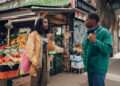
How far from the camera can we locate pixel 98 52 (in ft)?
17.2

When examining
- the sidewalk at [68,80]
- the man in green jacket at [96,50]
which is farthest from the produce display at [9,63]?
the sidewalk at [68,80]

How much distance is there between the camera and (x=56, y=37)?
14.8m

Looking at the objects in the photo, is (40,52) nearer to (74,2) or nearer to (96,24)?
(96,24)

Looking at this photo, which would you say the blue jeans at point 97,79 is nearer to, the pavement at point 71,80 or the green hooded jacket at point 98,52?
the green hooded jacket at point 98,52

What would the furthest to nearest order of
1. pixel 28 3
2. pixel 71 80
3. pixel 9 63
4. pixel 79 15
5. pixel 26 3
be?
pixel 79 15 < pixel 26 3 < pixel 28 3 < pixel 71 80 < pixel 9 63

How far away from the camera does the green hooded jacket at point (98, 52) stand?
514 centimetres

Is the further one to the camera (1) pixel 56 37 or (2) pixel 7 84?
(1) pixel 56 37

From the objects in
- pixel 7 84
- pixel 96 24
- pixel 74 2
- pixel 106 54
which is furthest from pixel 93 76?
pixel 74 2

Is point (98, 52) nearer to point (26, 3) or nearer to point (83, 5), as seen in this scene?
point (26, 3)

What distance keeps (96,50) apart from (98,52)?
0.16ft

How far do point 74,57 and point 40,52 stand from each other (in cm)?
847

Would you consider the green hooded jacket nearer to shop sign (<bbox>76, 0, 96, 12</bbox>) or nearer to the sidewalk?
the sidewalk

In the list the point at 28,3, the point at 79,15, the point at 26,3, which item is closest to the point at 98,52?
the point at 28,3

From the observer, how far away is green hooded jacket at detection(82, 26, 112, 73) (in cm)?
514
